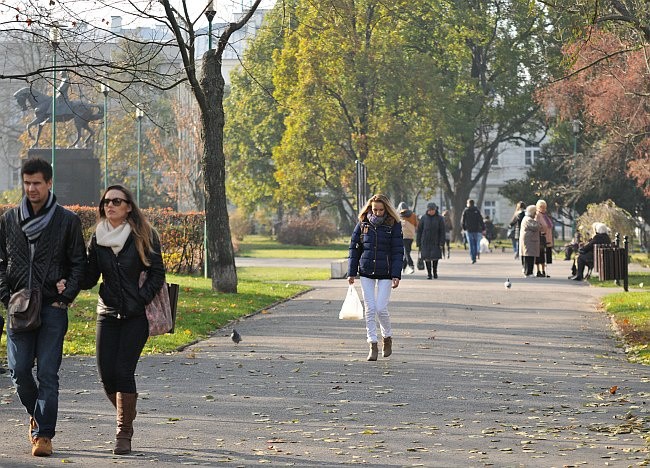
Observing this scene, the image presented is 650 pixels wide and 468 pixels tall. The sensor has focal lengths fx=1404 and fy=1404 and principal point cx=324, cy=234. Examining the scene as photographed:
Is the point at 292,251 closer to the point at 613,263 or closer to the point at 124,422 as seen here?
the point at 613,263

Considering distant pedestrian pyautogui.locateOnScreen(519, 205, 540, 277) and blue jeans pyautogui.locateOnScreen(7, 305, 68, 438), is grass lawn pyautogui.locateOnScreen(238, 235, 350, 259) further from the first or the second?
blue jeans pyautogui.locateOnScreen(7, 305, 68, 438)

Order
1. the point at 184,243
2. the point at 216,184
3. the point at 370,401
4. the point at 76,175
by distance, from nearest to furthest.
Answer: the point at 370,401 → the point at 216,184 → the point at 184,243 → the point at 76,175

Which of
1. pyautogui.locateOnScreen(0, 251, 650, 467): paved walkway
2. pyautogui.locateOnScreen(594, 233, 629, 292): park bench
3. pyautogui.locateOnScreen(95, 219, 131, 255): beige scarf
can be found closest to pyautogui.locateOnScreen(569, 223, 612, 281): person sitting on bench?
pyautogui.locateOnScreen(594, 233, 629, 292): park bench

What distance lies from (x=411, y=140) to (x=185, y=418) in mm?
46387

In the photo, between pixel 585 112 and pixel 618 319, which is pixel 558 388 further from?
pixel 585 112

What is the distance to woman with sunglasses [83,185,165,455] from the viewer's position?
8.38 metres

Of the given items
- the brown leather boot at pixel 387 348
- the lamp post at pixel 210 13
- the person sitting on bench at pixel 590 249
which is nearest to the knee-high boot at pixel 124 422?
the brown leather boot at pixel 387 348

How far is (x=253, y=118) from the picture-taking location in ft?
222

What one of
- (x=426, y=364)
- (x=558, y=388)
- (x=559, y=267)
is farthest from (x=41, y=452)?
(x=559, y=267)

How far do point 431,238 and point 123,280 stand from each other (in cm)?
2182

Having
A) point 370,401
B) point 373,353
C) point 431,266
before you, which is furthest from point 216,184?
point 370,401

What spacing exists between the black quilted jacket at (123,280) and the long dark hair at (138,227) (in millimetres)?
39

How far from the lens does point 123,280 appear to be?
330 inches

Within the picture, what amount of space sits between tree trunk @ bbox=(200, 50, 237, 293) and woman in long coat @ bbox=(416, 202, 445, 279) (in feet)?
23.3
